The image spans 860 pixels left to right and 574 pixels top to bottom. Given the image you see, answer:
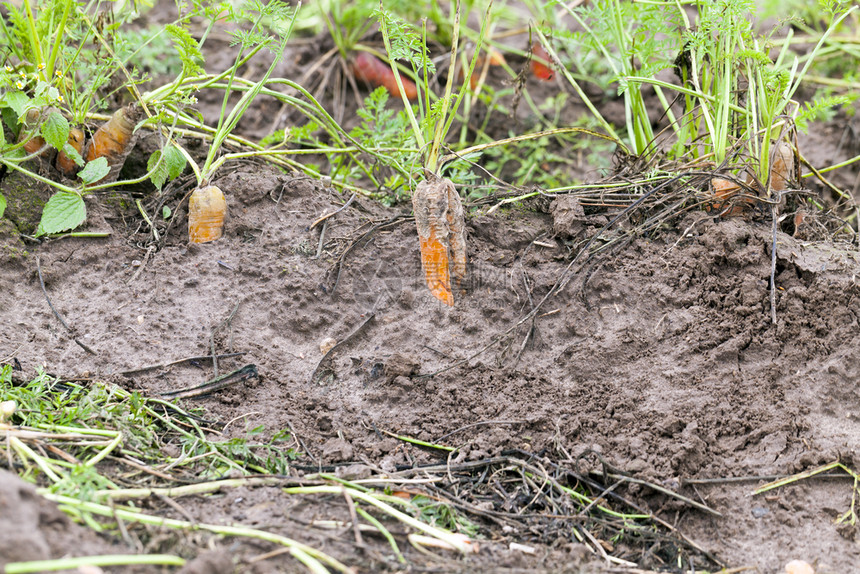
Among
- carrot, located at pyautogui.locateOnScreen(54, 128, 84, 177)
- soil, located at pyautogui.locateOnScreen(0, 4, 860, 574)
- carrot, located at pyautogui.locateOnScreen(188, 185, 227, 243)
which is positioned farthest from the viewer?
carrot, located at pyautogui.locateOnScreen(54, 128, 84, 177)

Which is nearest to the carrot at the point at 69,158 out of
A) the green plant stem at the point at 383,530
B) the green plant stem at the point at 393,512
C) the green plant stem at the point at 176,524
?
the green plant stem at the point at 176,524

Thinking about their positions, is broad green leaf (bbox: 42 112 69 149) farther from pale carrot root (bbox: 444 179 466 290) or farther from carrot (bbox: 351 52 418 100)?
carrot (bbox: 351 52 418 100)

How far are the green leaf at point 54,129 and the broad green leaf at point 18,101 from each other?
0.08 m

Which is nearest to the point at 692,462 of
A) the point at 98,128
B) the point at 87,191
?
the point at 87,191

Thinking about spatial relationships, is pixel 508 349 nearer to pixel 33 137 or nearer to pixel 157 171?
pixel 157 171

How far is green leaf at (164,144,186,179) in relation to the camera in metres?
2.32

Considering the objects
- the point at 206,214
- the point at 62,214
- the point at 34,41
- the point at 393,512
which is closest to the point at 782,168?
the point at 393,512

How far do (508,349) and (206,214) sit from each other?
110 cm

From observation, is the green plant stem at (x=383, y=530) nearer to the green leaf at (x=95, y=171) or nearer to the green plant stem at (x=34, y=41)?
the green leaf at (x=95, y=171)

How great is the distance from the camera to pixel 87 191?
2332 millimetres

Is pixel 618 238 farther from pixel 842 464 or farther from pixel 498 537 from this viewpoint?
pixel 498 537

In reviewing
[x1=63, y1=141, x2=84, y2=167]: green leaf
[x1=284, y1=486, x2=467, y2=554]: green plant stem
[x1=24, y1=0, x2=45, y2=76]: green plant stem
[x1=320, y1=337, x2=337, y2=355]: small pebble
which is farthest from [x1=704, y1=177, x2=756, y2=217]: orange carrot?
[x1=24, y1=0, x2=45, y2=76]: green plant stem

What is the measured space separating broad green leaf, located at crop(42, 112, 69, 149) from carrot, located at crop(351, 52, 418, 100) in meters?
2.05

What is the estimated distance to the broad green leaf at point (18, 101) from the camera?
2107 millimetres
